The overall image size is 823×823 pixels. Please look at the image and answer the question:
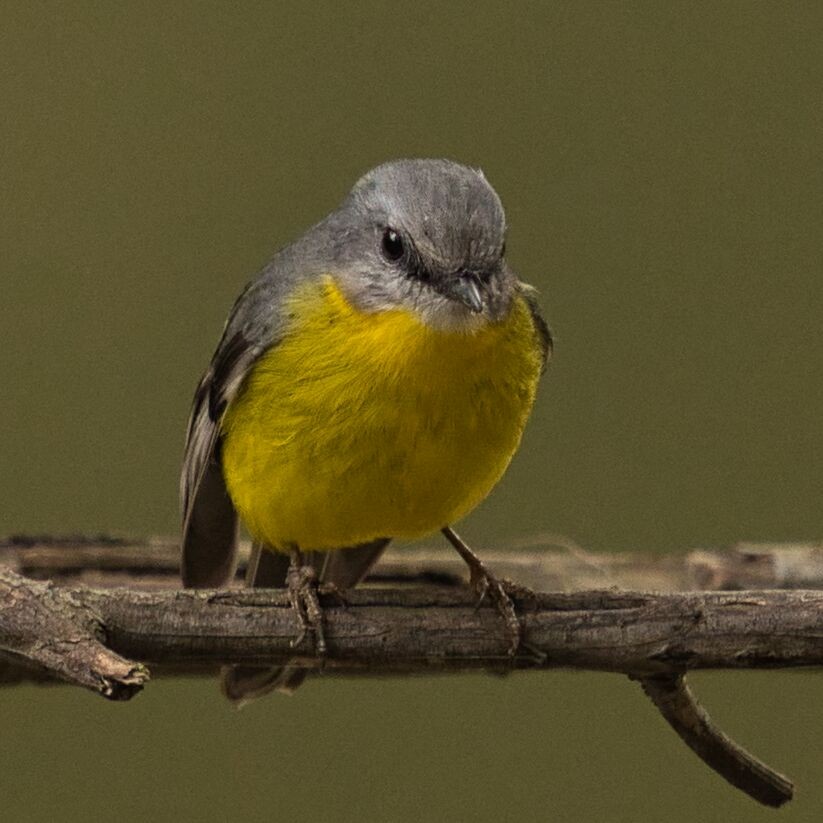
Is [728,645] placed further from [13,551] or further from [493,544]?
[13,551]

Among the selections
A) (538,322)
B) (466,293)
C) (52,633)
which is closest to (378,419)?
(466,293)

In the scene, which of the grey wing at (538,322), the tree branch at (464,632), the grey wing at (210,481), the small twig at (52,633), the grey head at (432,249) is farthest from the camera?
the grey wing at (210,481)

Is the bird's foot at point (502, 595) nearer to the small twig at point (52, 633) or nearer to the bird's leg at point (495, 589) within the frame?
the bird's leg at point (495, 589)

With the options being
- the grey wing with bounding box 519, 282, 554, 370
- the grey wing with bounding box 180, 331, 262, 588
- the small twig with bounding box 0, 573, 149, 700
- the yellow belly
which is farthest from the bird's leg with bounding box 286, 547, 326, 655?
the grey wing with bounding box 519, 282, 554, 370

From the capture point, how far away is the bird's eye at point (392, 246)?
3883mm

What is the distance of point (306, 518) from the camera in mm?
4188

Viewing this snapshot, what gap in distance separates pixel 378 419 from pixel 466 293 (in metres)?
0.41

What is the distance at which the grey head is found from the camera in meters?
3.79

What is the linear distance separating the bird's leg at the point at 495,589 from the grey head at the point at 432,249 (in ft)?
2.48

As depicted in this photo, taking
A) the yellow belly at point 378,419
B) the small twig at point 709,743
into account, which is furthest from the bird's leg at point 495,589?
the small twig at point 709,743

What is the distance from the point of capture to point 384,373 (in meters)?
3.91

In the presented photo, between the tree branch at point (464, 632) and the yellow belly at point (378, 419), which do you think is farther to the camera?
the yellow belly at point (378, 419)

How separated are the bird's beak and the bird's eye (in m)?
0.17

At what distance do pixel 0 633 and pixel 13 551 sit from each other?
1.57 m
